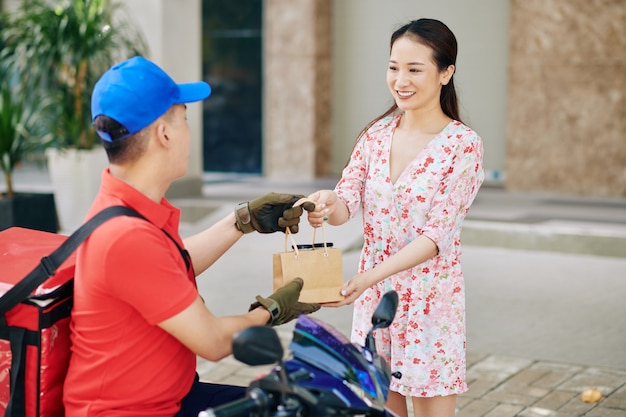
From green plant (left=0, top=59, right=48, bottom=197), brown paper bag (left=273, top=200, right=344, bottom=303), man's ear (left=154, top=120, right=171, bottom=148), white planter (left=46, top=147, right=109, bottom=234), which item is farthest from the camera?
white planter (left=46, top=147, right=109, bottom=234)

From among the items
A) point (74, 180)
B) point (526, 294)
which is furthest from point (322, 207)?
point (74, 180)

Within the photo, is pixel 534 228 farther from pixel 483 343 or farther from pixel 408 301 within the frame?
pixel 408 301

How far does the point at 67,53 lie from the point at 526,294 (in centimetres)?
490

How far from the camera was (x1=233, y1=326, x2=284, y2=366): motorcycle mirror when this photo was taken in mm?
2072

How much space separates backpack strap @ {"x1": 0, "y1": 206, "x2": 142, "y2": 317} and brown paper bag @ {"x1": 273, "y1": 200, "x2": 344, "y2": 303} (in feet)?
1.93

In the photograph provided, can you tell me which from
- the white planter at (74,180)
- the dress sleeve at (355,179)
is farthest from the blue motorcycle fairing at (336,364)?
the white planter at (74,180)

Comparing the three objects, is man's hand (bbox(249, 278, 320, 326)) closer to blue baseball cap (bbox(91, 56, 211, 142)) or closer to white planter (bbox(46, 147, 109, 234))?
blue baseball cap (bbox(91, 56, 211, 142))

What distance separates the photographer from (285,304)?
2633 millimetres

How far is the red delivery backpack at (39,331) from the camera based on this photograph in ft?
7.93

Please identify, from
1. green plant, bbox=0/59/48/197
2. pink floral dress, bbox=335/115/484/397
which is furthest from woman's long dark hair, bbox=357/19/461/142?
green plant, bbox=0/59/48/197

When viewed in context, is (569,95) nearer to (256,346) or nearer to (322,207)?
(322,207)

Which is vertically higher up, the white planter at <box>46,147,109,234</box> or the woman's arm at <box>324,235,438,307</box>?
the woman's arm at <box>324,235,438,307</box>

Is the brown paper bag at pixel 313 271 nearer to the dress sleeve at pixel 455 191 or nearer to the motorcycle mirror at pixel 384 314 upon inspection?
the dress sleeve at pixel 455 191

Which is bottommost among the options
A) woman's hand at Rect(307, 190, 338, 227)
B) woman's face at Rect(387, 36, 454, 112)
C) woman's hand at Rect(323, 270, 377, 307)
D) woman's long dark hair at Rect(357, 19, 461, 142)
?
woman's hand at Rect(323, 270, 377, 307)
